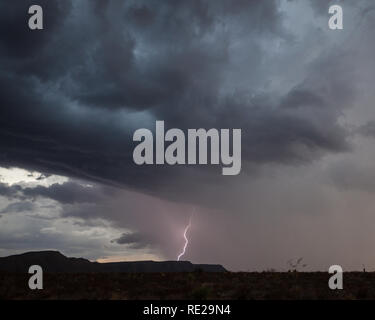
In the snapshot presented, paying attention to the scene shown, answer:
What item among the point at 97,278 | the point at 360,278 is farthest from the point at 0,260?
the point at 360,278

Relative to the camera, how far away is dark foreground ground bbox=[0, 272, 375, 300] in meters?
21.1

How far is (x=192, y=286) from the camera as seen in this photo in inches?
→ 883

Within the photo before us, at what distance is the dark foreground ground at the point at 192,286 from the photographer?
21062 millimetres

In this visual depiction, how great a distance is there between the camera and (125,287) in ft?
74.7

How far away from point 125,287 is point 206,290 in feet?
14.1
